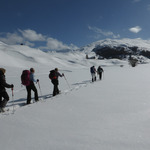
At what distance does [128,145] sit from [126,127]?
79cm

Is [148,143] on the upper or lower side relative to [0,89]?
lower

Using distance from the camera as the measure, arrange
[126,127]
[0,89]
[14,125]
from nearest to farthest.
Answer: [126,127], [14,125], [0,89]

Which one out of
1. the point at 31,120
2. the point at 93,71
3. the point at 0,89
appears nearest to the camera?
the point at 31,120

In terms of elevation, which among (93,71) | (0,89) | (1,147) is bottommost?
(1,147)

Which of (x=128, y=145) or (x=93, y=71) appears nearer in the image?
(x=128, y=145)

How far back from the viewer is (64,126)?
363 cm

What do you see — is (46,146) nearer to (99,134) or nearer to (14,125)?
(99,134)

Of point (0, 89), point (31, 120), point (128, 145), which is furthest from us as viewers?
point (0, 89)

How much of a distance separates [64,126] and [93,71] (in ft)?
36.9

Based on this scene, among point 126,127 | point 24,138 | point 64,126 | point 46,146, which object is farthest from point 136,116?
point 24,138

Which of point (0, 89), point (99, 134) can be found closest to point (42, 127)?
point (99, 134)

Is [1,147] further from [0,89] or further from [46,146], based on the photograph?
[0,89]

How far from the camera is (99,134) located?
313 cm

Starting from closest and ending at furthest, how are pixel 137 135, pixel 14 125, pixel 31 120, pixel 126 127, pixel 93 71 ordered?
pixel 137 135, pixel 126 127, pixel 14 125, pixel 31 120, pixel 93 71
